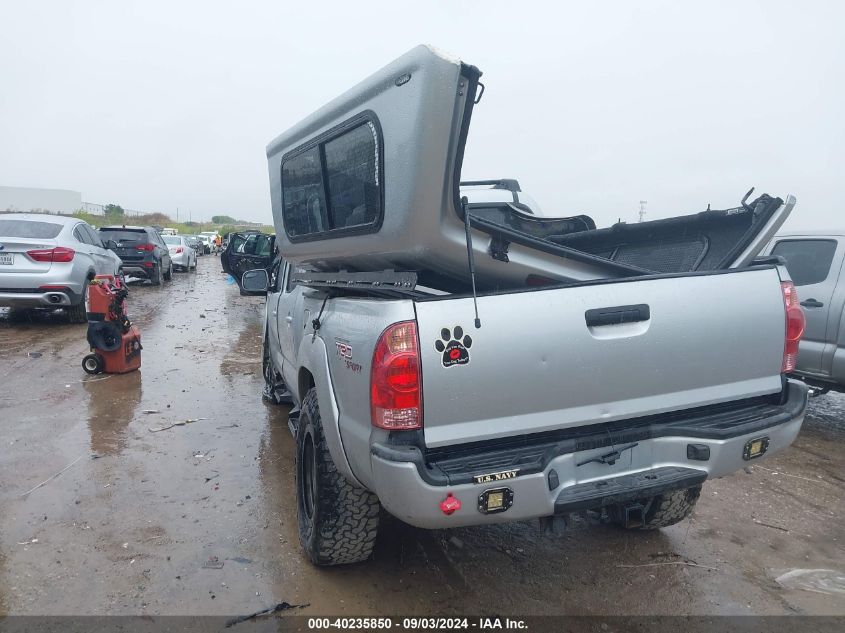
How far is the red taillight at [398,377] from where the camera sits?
7.91 ft

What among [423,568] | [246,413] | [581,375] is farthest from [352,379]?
[246,413]

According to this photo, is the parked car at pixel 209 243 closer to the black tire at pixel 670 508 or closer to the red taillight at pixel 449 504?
the black tire at pixel 670 508

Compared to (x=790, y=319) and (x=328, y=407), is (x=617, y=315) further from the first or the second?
(x=328, y=407)

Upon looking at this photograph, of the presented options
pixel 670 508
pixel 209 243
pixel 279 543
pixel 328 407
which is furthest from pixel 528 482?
pixel 209 243

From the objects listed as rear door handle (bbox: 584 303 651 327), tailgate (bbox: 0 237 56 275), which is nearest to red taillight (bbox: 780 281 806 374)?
rear door handle (bbox: 584 303 651 327)

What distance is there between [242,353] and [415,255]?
7018mm

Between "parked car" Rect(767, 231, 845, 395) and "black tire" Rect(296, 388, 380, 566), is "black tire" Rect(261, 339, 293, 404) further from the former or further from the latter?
"parked car" Rect(767, 231, 845, 395)

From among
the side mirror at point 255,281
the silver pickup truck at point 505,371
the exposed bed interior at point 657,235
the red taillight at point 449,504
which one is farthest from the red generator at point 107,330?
the red taillight at point 449,504

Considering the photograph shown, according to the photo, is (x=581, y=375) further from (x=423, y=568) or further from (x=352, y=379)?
(x=423, y=568)

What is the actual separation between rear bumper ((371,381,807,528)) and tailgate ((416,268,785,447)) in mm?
88

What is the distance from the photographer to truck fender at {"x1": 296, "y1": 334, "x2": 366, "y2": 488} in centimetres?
284

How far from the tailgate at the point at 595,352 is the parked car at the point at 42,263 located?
921 centimetres

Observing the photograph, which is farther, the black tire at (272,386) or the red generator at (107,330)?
the red generator at (107,330)

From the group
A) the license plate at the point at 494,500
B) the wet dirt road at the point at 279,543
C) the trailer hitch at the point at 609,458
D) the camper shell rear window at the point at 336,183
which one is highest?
the camper shell rear window at the point at 336,183
